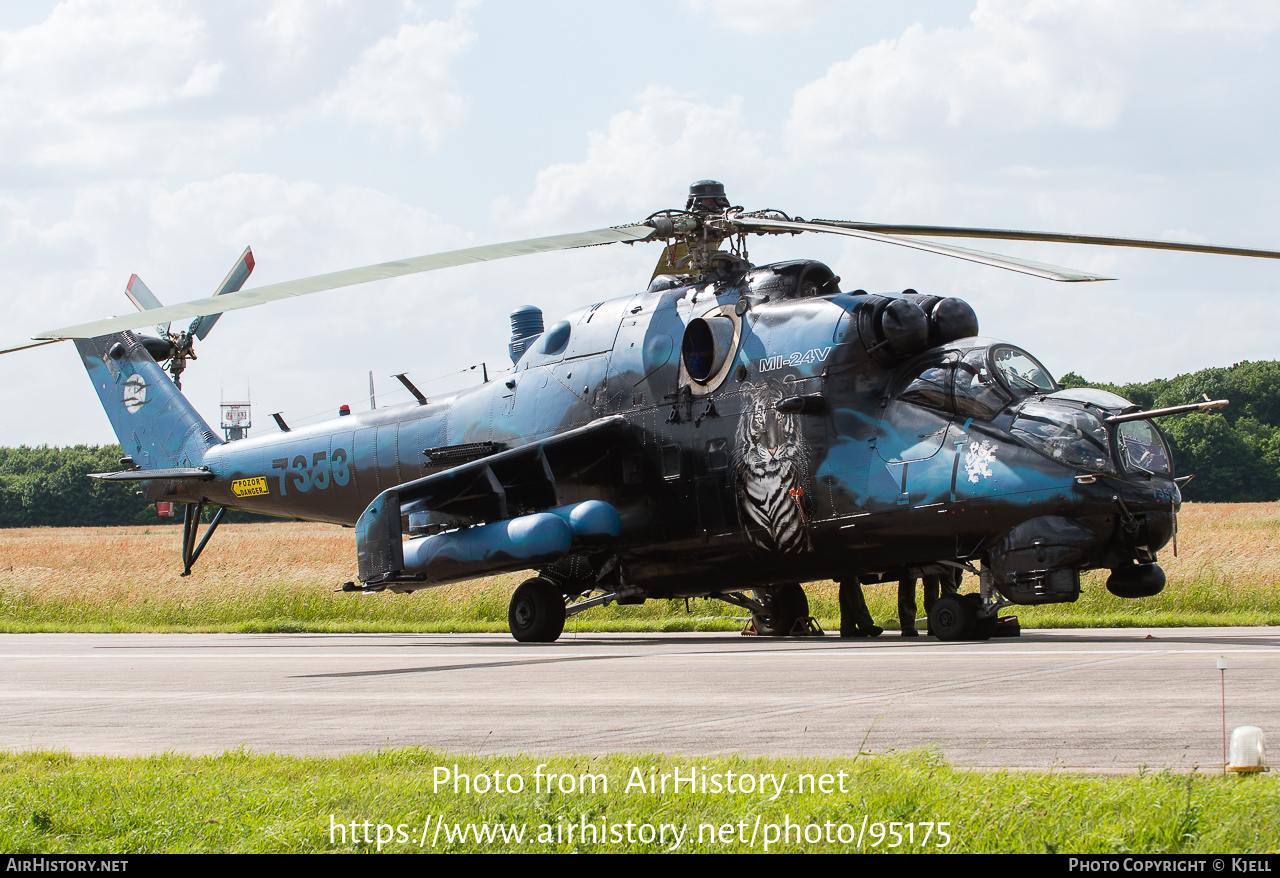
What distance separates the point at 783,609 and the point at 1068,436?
6.24m

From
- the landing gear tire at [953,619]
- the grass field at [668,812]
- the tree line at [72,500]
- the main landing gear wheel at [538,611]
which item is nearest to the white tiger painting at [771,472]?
the landing gear tire at [953,619]

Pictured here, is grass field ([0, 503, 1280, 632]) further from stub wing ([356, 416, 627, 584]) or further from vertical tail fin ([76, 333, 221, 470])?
stub wing ([356, 416, 627, 584])

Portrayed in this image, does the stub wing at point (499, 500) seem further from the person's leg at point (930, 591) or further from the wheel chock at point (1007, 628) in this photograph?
the wheel chock at point (1007, 628)

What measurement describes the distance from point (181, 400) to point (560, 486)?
33.9 feet

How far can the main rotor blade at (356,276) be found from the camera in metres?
13.3

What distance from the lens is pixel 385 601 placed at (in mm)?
26938

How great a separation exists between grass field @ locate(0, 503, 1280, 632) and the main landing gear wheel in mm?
4487

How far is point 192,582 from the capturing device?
3023 cm

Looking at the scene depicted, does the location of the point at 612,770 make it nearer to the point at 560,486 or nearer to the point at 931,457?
the point at 931,457

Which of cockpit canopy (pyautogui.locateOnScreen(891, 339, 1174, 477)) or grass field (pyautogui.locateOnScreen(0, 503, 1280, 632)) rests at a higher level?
cockpit canopy (pyautogui.locateOnScreen(891, 339, 1174, 477))

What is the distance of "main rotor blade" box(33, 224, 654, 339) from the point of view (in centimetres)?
1330

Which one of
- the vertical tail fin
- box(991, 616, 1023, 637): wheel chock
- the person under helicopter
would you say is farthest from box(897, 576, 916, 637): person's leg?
the vertical tail fin

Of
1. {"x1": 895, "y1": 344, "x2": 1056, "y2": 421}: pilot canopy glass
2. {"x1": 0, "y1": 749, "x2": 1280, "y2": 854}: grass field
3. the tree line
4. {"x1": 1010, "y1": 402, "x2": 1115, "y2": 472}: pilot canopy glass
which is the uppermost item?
{"x1": 895, "y1": 344, "x2": 1056, "y2": 421}: pilot canopy glass

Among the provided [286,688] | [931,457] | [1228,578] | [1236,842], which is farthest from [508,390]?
[1236,842]
